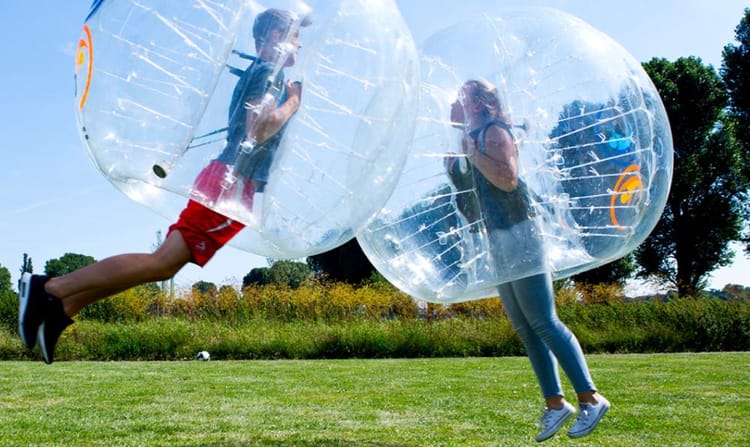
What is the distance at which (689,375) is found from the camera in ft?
27.2

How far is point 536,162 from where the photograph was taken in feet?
10.8

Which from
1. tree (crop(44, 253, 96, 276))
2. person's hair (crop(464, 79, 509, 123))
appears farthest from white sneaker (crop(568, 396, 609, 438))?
tree (crop(44, 253, 96, 276))

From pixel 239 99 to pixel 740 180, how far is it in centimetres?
2848

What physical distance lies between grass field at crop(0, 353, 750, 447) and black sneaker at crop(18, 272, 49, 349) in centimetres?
103

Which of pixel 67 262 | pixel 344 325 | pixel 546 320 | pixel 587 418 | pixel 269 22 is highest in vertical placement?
pixel 67 262

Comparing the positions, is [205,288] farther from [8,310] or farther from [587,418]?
[587,418]

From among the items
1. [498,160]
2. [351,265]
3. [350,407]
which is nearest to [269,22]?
[498,160]

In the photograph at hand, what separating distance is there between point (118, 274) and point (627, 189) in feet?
7.85

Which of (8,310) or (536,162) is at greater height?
(8,310)

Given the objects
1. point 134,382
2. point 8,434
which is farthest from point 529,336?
point 134,382

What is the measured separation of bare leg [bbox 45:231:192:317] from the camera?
2875 millimetres

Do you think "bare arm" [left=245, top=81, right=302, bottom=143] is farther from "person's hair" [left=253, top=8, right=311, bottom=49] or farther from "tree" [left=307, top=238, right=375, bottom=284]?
"tree" [left=307, top=238, right=375, bottom=284]

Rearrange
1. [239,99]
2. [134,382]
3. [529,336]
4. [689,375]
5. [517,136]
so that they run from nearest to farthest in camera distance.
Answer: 1. [239,99]
2. [517,136]
3. [529,336]
4. [134,382]
5. [689,375]

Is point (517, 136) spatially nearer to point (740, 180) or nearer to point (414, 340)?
point (414, 340)
